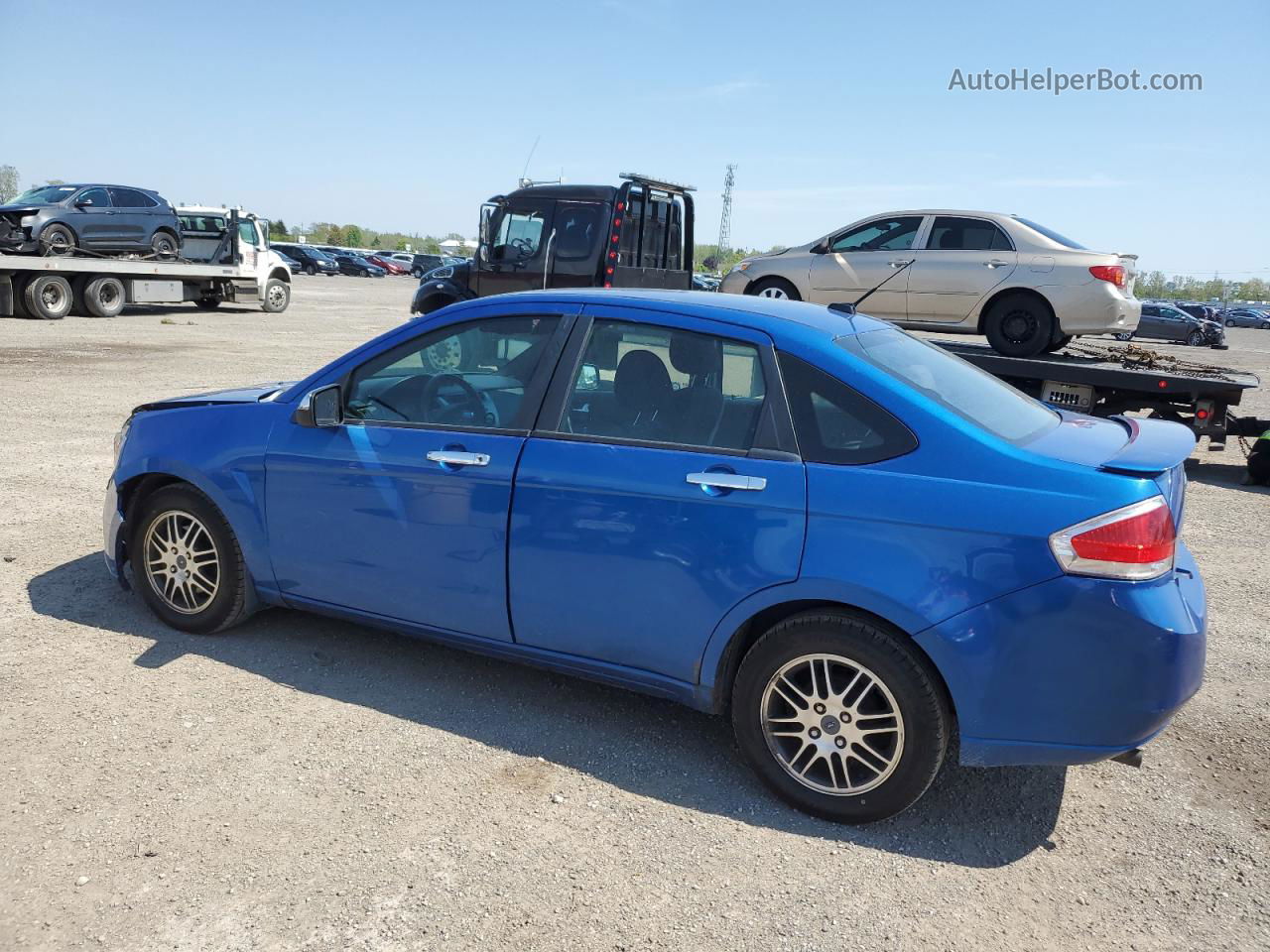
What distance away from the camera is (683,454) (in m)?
3.49

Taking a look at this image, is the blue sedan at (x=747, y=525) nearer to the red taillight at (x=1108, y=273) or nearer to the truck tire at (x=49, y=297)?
the red taillight at (x=1108, y=273)

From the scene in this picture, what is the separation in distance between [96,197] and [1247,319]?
210 ft

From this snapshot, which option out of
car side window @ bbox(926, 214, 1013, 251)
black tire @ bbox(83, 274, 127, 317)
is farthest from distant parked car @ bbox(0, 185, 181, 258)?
car side window @ bbox(926, 214, 1013, 251)

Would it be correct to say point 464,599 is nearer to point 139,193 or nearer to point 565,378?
point 565,378

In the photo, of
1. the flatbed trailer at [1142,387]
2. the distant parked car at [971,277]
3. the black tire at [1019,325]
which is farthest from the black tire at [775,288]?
the flatbed trailer at [1142,387]

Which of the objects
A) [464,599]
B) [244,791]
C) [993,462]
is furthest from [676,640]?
[244,791]

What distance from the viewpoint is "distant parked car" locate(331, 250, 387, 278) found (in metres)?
59.1

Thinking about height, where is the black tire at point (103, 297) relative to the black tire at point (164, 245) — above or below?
below

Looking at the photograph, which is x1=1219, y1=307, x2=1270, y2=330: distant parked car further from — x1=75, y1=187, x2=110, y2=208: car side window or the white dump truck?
x1=75, y1=187, x2=110, y2=208: car side window

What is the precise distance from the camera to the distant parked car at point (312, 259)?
5491cm

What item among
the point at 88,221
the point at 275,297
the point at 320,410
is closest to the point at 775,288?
the point at 320,410

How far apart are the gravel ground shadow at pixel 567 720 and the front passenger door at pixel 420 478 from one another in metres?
0.33

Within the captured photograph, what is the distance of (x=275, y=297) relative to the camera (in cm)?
2578

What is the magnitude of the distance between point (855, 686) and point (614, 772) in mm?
936
